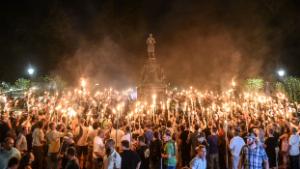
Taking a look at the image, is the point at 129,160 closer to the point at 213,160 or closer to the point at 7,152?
the point at 7,152

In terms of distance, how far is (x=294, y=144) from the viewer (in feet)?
38.6

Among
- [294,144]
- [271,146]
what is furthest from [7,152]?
[294,144]

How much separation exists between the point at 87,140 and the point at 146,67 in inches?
735

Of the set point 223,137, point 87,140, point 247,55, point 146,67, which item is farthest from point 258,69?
point 87,140

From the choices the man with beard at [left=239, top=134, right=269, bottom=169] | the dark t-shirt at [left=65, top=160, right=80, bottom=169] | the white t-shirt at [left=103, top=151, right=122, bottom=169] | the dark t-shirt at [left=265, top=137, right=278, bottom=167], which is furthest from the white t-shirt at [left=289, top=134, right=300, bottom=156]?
the dark t-shirt at [left=65, top=160, right=80, bottom=169]

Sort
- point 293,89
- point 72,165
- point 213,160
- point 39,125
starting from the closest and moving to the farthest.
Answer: point 72,165
point 39,125
point 213,160
point 293,89

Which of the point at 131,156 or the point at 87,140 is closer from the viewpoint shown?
the point at 131,156

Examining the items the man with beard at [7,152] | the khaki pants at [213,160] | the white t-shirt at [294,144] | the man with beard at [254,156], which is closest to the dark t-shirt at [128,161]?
the man with beard at [7,152]

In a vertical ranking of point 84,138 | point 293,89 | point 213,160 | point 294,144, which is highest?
point 293,89

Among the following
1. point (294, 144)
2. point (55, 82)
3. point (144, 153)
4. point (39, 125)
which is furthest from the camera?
point (55, 82)

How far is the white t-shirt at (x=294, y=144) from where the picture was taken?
11695 millimetres

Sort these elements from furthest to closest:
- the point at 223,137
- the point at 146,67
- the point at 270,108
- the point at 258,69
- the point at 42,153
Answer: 1. the point at 258,69
2. the point at 146,67
3. the point at 270,108
4. the point at 223,137
5. the point at 42,153

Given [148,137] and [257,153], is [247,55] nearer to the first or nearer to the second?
[148,137]

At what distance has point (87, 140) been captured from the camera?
12.5 m
